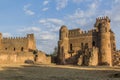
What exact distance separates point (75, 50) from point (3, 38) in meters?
16.7

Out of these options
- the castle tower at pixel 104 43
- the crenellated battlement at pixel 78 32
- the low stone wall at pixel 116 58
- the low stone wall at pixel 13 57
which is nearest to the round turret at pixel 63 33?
the crenellated battlement at pixel 78 32

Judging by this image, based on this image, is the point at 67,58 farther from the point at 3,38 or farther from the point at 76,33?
the point at 3,38

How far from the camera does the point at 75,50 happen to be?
196ft

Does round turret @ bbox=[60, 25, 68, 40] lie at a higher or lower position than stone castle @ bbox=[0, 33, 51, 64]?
higher

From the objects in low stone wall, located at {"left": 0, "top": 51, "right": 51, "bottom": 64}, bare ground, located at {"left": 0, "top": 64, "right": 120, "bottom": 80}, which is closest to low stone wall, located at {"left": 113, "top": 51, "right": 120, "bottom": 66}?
low stone wall, located at {"left": 0, "top": 51, "right": 51, "bottom": 64}

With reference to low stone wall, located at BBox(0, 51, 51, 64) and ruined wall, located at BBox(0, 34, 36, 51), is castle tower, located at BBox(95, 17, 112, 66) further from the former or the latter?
ruined wall, located at BBox(0, 34, 36, 51)

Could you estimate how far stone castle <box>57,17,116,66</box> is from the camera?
176 feet

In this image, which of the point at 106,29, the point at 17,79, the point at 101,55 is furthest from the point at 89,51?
the point at 17,79

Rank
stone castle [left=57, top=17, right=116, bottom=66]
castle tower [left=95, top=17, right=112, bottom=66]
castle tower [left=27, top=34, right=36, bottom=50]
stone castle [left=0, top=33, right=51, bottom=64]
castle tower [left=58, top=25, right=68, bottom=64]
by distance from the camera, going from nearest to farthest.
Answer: stone castle [left=0, top=33, right=51, bottom=64], stone castle [left=57, top=17, right=116, bottom=66], castle tower [left=95, top=17, right=112, bottom=66], castle tower [left=58, top=25, right=68, bottom=64], castle tower [left=27, top=34, right=36, bottom=50]

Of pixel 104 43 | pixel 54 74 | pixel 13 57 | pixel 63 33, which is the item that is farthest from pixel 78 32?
pixel 54 74

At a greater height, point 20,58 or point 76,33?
point 76,33

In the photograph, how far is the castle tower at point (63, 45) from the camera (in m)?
59.3

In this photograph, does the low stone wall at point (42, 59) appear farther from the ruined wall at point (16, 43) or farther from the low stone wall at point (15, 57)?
the ruined wall at point (16, 43)

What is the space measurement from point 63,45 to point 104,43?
389 inches
